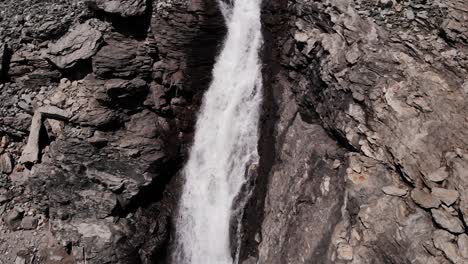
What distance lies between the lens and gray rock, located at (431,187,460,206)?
32.8ft

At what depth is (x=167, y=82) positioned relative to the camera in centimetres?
1725

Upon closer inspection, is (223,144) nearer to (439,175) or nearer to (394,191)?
(394,191)

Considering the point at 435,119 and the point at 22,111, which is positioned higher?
the point at 435,119

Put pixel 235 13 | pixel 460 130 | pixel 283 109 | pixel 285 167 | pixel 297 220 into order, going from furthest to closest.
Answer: pixel 235 13 < pixel 283 109 < pixel 285 167 < pixel 297 220 < pixel 460 130

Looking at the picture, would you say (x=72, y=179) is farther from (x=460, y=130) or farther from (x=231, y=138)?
(x=460, y=130)

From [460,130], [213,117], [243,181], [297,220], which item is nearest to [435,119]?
[460,130]

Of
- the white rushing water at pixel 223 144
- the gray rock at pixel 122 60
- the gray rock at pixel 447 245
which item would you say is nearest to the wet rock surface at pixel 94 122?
the gray rock at pixel 122 60

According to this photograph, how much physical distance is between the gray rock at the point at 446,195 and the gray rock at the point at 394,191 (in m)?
0.87

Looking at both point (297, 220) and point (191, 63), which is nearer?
point (297, 220)

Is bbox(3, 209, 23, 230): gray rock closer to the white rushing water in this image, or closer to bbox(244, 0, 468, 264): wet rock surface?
the white rushing water

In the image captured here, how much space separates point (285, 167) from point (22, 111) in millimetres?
11667

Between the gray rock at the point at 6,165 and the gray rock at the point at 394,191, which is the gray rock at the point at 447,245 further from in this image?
the gray rock at the point at 6,165

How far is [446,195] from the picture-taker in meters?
10.1

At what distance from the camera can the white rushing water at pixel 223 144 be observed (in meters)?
16.7
